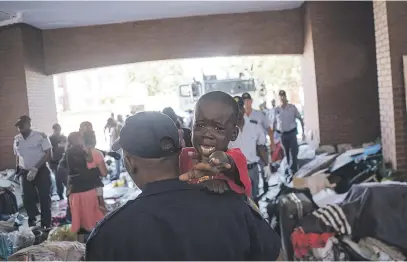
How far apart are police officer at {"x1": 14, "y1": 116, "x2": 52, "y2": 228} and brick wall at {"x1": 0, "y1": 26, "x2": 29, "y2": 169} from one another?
5 cm

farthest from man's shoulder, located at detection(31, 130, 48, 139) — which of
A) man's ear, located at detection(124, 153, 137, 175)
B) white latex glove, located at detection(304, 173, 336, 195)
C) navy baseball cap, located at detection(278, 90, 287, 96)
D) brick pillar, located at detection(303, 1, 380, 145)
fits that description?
brick pillar, located at detection(303, 1, 380, 145)

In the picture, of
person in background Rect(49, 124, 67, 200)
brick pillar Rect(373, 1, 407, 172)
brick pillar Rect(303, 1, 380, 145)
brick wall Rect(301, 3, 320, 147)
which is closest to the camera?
person in background Rect(49, 124, 67, 200)

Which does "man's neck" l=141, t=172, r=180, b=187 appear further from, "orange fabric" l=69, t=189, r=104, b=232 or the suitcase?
"orange fabric" l=69, t=189, r=104, b=232

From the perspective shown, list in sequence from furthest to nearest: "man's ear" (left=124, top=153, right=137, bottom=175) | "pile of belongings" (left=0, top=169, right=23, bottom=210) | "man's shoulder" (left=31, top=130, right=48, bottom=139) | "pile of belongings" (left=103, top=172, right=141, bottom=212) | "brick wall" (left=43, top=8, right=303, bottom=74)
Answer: "brick wall" (left=43, top=8, right=303, bottom=74)
"pile of belongings" (left=103, top=172, right=141, bottom=212)
"man's shoulder" (left=31, top=130, right=48, bottom=139)
"pile of belongings" (left=0, top=169, right=23, bottom=210)
"man's ear" (left=124, top=153, right=137, bottom=175)

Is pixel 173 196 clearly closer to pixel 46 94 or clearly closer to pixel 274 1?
pixel 46 94

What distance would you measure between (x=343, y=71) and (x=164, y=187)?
6357 millimetres

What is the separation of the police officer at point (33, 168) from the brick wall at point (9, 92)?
49mm

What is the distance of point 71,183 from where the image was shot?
414 centimetres

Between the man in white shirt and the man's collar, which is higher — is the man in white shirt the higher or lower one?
the lower one

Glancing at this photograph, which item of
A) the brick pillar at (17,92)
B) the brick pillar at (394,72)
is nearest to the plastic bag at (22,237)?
the brick pillar at (17,92)

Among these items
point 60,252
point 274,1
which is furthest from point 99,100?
point 274,1

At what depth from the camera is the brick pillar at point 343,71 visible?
7.07 m

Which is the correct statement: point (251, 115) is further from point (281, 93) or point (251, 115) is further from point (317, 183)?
point (281, 93)

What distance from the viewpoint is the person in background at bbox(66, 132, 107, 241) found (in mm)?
4066
